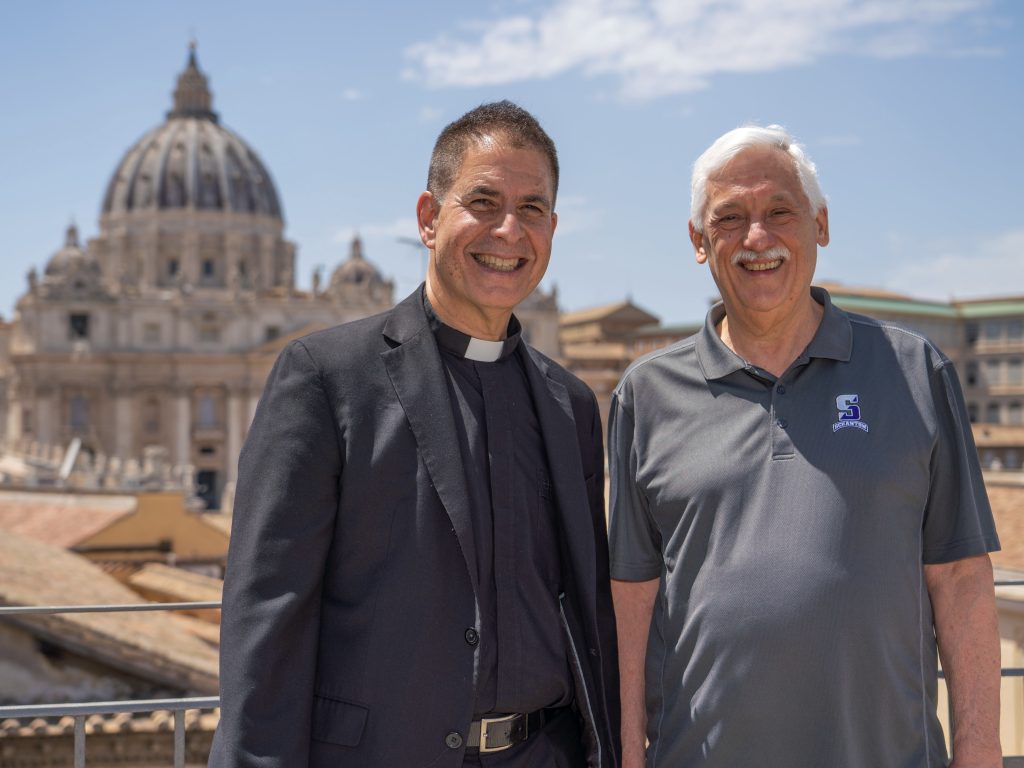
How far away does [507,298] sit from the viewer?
317cm

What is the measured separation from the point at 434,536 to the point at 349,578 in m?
0.24

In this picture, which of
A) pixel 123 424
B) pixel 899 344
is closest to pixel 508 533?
pixel 899 344

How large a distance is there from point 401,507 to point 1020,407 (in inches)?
2817

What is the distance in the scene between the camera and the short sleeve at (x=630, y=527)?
3307 mm

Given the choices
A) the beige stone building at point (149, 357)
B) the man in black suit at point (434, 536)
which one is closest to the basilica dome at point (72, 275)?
the beige stone building at point (149, 357)

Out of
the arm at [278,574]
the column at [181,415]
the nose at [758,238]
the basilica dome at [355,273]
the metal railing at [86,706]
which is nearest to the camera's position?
the arm at [278,574]

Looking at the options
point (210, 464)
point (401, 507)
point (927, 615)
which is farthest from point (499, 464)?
point (210, 464)

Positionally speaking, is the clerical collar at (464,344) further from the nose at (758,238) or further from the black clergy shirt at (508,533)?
the nose at (758,238)

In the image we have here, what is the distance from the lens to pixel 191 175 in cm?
7744

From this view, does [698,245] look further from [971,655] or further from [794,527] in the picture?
[971,655]

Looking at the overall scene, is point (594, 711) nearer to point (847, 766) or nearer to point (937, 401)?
point (847, 766)

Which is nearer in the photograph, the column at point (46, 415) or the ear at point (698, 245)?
the ear at point (698, 245)

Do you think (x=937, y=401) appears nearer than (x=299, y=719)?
No

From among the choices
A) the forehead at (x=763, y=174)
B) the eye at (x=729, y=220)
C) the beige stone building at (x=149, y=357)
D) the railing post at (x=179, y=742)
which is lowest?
the railing post at (x=179, y=742)
